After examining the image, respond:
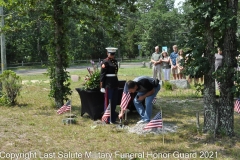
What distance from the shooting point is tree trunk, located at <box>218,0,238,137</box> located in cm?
639

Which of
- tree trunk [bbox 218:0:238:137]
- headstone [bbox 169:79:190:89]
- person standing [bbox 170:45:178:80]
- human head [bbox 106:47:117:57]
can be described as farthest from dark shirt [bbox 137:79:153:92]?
person standing [bbox 170:45:178:80]

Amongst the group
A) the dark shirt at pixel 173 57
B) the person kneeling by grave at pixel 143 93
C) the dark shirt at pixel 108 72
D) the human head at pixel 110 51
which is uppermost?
the human head at pixel 110 51

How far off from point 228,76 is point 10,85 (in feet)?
22.3

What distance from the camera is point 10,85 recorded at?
10.5m

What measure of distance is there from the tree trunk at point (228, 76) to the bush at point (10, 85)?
6.49 m

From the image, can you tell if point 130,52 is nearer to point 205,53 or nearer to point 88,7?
point 88,7

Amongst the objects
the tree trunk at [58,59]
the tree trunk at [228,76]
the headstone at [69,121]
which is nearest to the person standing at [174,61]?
the tree trunk at [58,59]

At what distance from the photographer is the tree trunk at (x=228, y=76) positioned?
6391 millimetres

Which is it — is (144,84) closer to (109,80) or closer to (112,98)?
(109,80)

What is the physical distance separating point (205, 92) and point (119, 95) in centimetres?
281

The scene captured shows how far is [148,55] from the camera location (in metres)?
55.6

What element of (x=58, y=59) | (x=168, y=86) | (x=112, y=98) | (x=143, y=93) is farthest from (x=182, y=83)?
(x=143, y=93)

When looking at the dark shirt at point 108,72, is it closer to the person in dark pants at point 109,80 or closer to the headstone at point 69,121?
the person in dark pants at point 109,80

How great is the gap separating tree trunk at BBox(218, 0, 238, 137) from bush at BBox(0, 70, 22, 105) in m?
6.49
